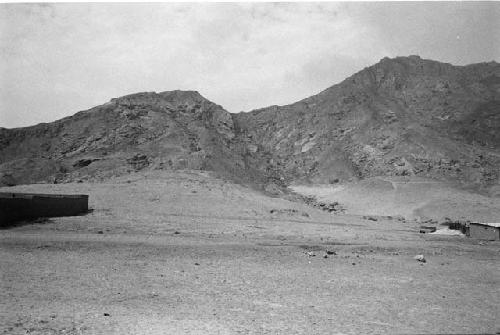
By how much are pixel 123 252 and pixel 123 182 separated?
31.3 m

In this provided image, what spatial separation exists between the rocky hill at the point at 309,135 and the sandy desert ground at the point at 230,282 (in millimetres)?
34135

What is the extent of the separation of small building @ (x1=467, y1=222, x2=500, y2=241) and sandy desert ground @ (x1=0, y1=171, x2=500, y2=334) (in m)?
3.41

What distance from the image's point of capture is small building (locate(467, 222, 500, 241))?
30.8 meters

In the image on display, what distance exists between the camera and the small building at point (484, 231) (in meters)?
30.8

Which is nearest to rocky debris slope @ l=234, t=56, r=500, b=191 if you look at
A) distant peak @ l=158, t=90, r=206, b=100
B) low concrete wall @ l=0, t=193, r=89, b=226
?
distant peak @ l=158, t=90, r=206, b=100

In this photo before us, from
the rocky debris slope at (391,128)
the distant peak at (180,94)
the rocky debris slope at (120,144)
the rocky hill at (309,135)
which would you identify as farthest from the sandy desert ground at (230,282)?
the distant peak at (180,94)

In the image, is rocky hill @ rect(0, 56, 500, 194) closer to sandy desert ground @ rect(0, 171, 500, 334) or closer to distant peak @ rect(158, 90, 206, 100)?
distant peak @ rect(158, 90, 206, 100)

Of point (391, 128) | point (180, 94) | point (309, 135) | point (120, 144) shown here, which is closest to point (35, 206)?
point (120, 144)

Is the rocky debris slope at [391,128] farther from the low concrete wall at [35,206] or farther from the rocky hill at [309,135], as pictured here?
the low concrete wall at [35,206]

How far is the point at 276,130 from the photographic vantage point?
101m

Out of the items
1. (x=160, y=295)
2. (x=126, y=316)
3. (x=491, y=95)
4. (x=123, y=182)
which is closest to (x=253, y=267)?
(x=160, y=295)

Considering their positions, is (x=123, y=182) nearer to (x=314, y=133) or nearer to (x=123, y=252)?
(x=123, y=252)

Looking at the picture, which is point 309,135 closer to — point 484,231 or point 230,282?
point 484,231

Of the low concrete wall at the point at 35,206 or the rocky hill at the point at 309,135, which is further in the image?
the rocky hill at the point at 309,135
